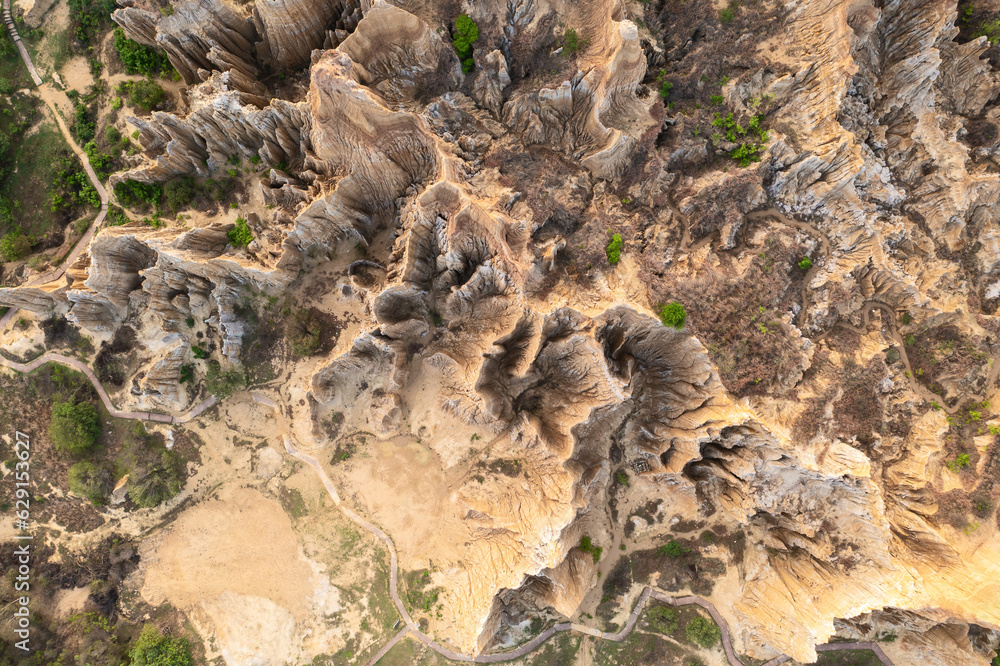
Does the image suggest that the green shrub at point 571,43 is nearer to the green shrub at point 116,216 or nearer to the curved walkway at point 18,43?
the green shrub at point 116,216

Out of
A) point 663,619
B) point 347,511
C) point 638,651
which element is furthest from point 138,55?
point 638,651

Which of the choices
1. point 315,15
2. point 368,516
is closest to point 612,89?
point 315,15

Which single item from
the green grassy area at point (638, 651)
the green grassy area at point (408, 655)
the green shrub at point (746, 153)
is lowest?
the green grassy area at point (408, 655)

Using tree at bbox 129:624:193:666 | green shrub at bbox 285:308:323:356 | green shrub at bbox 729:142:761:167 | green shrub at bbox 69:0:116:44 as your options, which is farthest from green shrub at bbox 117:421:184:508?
green shrub at bbox 729:142:761:167

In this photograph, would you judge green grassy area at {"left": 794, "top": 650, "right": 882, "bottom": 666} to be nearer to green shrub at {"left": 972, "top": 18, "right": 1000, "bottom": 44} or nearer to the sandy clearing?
the sandy clearing

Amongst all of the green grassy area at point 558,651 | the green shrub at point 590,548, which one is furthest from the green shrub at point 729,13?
the green grassy area at point 558,651

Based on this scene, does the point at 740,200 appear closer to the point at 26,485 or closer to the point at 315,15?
the point at 315,15

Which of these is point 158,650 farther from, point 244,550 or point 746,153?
point 746,153
